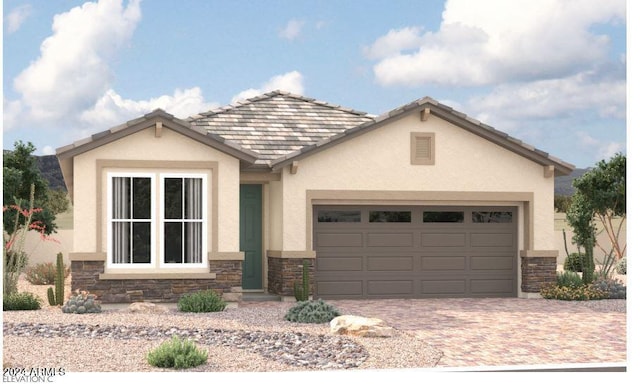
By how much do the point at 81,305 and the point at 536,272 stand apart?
10.3 m

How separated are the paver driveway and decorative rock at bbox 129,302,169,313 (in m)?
3.55

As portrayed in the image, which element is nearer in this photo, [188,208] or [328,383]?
[328,383]

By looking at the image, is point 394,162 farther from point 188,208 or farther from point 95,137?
point 95,137

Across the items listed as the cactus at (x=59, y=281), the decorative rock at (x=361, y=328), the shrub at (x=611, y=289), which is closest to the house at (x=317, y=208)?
the cactus at (x=59, y=281)

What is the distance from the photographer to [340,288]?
2073cm

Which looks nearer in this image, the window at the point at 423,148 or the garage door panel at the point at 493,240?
the window at the point at 423,148

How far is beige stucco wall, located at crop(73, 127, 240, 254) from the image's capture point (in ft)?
59.5

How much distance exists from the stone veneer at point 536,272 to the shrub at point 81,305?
9.76 meters

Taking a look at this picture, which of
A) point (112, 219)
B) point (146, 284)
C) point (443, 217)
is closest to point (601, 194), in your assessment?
point (443, 217)

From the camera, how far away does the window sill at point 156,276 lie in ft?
59.5

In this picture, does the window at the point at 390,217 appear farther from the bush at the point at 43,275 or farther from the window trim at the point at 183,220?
the bush at the point at 43,275

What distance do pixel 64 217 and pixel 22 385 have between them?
51.5 meters

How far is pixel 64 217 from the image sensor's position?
60.3 metres

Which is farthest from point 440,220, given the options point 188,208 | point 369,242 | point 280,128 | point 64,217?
point 64,217
